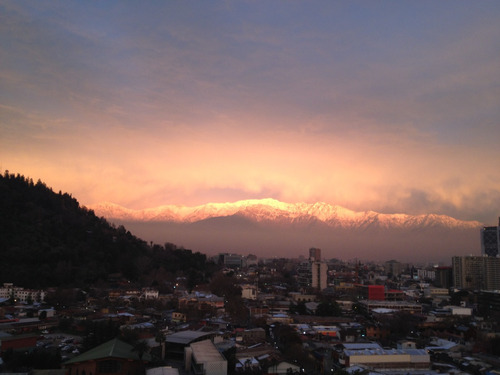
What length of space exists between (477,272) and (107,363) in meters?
38.3

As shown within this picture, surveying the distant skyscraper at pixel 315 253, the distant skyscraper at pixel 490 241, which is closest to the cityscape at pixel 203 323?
the distant skyscraper at pixel 490 241

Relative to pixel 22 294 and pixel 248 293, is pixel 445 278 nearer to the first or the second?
pixel 248 293

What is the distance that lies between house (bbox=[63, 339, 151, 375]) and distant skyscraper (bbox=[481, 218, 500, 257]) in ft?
166

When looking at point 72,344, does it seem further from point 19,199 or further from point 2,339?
point 19,199

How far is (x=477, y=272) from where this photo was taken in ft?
129

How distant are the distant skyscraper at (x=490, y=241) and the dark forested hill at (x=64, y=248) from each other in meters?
33.4

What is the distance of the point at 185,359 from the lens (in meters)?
11.0

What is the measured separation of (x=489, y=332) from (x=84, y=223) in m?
32.0

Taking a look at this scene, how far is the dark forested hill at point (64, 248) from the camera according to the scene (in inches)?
1072

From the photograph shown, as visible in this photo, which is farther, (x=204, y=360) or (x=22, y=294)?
(x=22, y=294)

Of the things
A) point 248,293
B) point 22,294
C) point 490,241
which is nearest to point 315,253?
point 490,241

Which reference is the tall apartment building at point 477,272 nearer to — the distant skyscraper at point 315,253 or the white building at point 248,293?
the white building at point 248,293

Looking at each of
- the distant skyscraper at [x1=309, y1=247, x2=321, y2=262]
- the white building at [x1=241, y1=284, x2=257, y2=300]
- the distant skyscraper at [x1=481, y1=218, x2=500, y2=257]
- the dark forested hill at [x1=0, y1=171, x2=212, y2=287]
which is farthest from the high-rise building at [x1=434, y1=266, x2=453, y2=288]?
the distant skyscraper at [x1=309, y1=247, x2=321, y2=262]

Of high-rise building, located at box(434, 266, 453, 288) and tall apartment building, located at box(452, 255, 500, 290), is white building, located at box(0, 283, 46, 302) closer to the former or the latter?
tall apartment building, located at box(452, 255, 500, 290)
